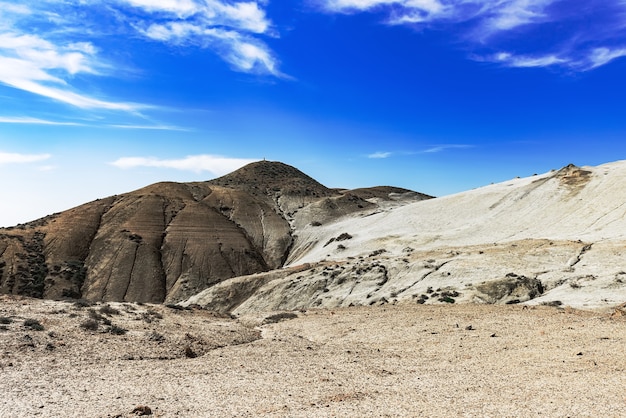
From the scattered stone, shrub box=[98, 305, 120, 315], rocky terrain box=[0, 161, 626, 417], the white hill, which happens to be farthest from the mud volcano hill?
the scattered stone

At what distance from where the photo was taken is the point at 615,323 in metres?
17.2

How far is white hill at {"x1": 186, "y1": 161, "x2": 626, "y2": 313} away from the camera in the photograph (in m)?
27.3

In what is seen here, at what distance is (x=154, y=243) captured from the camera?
71.0m

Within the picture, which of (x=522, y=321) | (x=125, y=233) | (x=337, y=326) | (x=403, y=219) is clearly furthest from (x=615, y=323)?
(x=125, y=233)

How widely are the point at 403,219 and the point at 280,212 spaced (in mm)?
39534

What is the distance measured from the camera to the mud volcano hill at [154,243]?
198 feet

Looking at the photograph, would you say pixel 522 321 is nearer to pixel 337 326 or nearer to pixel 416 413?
pixel 337 326

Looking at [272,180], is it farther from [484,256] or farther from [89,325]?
[89,325]

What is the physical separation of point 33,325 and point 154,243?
185 feet

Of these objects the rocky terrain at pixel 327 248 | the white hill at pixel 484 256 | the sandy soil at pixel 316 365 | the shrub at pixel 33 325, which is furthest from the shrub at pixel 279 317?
the shrub at pixel 33 325

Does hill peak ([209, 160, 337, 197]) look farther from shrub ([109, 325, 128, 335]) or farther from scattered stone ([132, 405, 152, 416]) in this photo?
scattered stone ([132, 405, 152, 416])

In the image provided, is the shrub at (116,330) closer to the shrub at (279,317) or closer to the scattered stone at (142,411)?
the scattered stone at (142,411)

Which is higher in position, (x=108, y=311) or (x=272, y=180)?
(x=272, y=180)

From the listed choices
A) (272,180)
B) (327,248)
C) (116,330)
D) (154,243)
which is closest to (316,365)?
(116,330)
